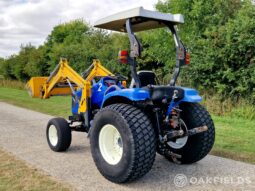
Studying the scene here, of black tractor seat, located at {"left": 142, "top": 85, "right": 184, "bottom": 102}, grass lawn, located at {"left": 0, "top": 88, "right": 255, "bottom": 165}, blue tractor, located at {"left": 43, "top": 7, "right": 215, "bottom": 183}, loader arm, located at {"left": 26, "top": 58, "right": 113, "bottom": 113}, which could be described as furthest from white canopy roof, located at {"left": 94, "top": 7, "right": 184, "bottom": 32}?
grass lawn, located at {"left": 0, "top": 88, "right": 255, "bottom": 165}

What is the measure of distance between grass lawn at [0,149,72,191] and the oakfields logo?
1463 mm

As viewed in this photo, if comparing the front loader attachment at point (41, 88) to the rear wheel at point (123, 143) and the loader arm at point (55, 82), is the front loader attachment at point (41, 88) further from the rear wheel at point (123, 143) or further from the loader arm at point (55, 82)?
the rear wheel at point (123, 143)

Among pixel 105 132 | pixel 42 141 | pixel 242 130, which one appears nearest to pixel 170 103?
pixel 105 132

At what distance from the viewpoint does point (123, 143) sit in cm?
432

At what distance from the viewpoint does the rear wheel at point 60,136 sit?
6.11 meters

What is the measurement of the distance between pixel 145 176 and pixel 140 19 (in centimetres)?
230

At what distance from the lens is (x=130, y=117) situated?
433 centimetres

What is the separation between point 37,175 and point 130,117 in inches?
63.9

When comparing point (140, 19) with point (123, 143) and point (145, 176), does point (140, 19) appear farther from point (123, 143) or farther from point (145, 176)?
point (145, 176)

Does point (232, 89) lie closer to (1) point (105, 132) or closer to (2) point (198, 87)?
(2) point (198, 87)

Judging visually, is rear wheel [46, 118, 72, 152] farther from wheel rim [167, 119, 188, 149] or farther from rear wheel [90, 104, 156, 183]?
wheel rim [167, 119, 188, 149]

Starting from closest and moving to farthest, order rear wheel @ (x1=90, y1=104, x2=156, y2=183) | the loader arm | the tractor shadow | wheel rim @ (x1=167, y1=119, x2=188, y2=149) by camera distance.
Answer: rear wheel @ (x1=90, y1=104, x2=156, y2=183) < the tractor shadow < wheel rim @ (x1=167, y1=119, x2=188, y2=149) < the loader arm

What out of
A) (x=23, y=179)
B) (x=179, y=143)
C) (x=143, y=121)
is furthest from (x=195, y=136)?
(x=23, y=179)

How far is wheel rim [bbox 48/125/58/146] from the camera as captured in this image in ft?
20.7
